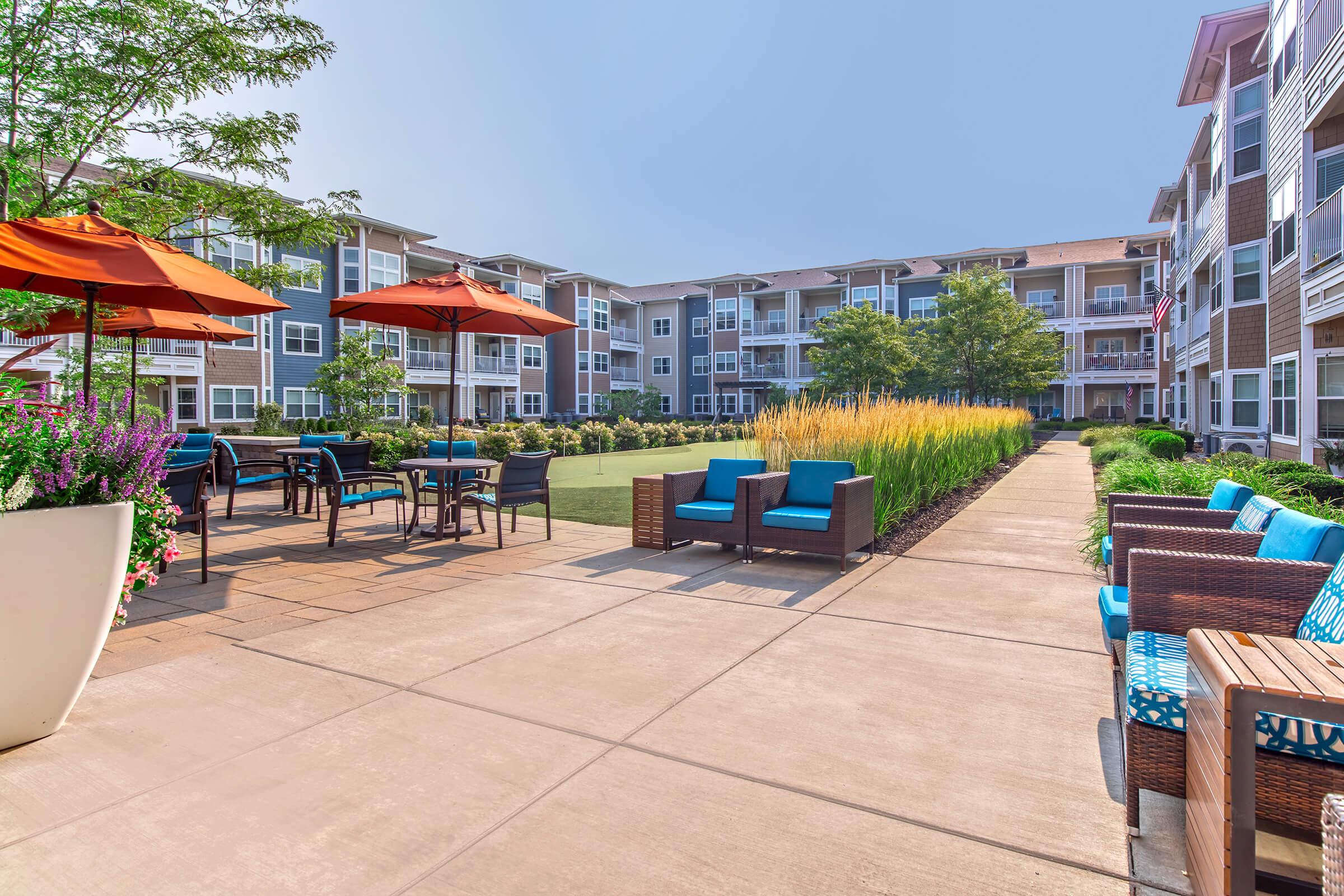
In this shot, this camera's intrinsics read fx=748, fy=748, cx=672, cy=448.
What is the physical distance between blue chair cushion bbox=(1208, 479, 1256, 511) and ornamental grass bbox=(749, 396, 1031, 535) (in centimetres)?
278

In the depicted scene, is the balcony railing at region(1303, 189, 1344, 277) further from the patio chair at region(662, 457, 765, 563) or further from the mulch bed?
the patio chair at region(662, 457, 765, 563)

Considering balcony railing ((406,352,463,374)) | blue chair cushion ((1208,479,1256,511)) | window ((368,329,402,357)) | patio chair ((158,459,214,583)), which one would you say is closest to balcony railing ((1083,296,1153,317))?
balcony railing ((406,352,463,374))

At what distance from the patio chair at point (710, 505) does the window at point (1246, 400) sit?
13.3 meters

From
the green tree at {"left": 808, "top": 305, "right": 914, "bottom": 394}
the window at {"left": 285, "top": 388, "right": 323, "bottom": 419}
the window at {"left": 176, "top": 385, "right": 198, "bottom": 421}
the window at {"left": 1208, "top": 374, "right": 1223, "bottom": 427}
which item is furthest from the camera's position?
the green tree at {"left": 808, "top": 305, "right": 914, "bottom": 394}

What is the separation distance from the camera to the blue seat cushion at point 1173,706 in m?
1.76

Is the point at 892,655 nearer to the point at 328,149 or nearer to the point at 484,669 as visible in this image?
the point at 484,669

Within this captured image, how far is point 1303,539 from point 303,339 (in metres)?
29.4

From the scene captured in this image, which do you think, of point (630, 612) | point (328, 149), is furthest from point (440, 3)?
point (630, 612)

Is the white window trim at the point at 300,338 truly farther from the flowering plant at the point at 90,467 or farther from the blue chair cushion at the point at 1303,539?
the blue chair cushion at the point at 1303,539

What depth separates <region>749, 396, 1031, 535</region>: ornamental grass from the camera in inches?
286

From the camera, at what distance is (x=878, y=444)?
7551 millimetres

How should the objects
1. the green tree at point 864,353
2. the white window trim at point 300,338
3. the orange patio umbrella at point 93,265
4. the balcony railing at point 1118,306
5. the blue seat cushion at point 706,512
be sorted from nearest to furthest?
the orange patio umbrella at point 93,265, the blue seat cushion at point 706,512, the white window trim at point 300,338, the green tree at point 864,353, the balcony railing at point 1118,306

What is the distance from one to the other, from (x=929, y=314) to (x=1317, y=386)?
26.9 meters

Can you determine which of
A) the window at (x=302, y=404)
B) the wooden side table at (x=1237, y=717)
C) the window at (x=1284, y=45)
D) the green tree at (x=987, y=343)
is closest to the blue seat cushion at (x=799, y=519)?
the wooden side table at (x=1237, y=717)
